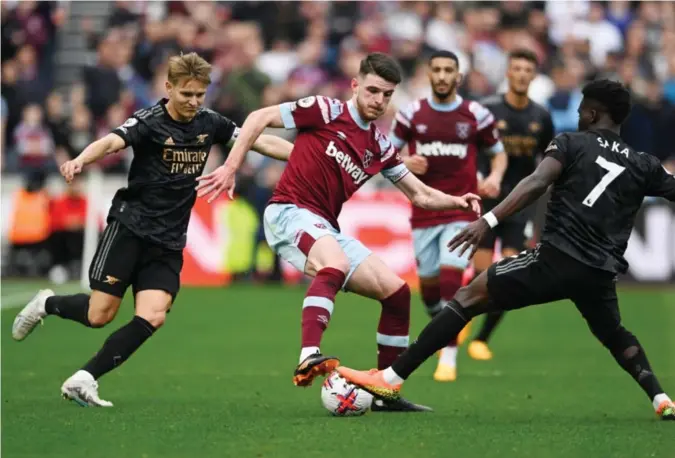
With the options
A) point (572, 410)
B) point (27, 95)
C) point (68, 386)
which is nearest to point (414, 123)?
point (572, 410)

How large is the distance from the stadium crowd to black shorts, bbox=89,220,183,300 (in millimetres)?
11820

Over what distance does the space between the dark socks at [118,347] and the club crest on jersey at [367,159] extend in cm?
192

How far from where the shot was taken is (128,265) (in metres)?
9.62

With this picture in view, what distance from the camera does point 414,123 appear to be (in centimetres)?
1227

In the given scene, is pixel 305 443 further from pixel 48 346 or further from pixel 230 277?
pixel 230 277

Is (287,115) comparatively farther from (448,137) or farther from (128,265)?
(448,137)

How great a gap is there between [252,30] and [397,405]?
15.3 meters

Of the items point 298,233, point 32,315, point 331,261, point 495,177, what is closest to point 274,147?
point 298,233

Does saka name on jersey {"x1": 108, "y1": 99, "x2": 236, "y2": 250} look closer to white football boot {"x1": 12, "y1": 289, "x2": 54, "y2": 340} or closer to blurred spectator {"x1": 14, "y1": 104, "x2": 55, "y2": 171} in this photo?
white football boot {"x1": 12, "y1": 289, "x2": 54, "y2": 340}

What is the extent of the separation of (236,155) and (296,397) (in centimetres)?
227

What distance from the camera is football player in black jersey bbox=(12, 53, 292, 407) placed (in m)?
9.49

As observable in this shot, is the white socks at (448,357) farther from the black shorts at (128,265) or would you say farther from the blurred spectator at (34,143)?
the blurred spectator at (34,143)

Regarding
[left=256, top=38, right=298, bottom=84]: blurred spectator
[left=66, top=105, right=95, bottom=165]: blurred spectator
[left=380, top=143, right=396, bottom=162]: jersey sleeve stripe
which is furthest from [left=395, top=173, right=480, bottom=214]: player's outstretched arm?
[left=66, top=105, right=95, bottom=165]: blurred spectator

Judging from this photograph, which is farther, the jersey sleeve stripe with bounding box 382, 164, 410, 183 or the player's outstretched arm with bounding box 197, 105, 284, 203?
the jersey sleeve stripe with bounding box 382, 164, 410, 183
